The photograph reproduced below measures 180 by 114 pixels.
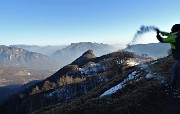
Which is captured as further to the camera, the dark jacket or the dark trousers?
the dark trousers

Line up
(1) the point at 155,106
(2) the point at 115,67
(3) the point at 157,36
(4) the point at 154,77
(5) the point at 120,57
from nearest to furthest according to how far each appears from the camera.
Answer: (3) the point at 157,36, (1) the point at 155,106, (4) the point at 154,77, (2) the point at 115,67, (5) the point at 120,57

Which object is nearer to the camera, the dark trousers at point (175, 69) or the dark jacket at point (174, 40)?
the dark jacket at point (174, 40)

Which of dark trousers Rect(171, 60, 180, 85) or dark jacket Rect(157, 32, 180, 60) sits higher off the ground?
dark jacket Rect(157, 32, 180, 60)

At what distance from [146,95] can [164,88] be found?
168 cm

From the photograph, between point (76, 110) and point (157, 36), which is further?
point (76, 110)

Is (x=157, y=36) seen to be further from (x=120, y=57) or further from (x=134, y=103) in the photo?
(x=120, y=57)

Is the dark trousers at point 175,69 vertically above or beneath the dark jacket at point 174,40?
beneath

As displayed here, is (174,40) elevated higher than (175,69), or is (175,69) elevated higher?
(174,40)

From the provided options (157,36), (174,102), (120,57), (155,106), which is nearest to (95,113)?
(155,106)

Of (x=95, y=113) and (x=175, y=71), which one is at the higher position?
(x=175, y=71)

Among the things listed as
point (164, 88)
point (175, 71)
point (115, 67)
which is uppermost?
point (175, 71)

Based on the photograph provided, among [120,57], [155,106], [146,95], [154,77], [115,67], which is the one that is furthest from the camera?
[120,57]

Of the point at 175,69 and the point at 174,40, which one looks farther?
the point at 175,69

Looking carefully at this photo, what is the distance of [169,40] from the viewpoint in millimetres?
17969
